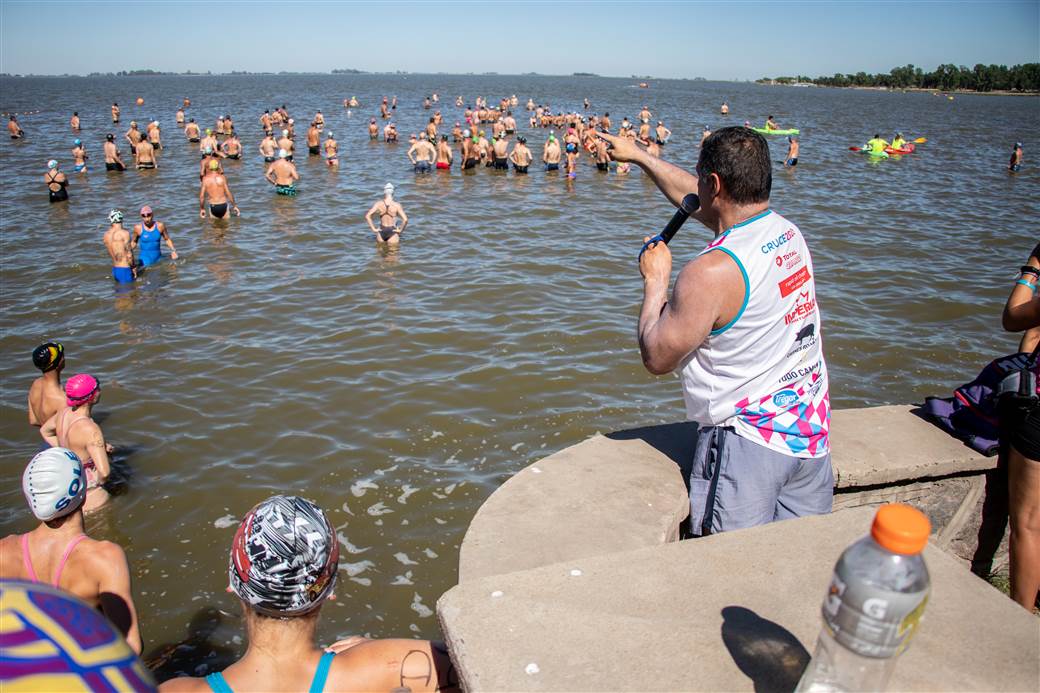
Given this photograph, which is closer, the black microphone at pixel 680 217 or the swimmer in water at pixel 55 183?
the black microphone at pixel 680 217

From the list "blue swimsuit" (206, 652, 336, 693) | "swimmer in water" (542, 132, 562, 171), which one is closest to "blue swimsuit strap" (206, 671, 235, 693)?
"blue swimsuit" (206, 652, 336, 693)

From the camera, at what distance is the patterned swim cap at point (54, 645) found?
2.99 feet

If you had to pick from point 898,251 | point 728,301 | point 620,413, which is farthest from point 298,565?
point 898,251

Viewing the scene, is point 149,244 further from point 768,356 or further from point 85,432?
point 768,356

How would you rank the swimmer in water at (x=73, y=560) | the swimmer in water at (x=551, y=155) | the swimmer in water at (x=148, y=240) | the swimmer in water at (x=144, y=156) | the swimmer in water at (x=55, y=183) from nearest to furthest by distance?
the swimmer in water at (x=73, y=560), the swimmer in water at (x=148, y=240), the swimmer in water at (x=55, y=183), the swimmer in water at (x=144, y=156), the swimmer in water at (x=551, y=155)

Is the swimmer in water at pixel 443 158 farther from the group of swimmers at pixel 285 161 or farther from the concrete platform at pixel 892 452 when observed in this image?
the concrete platform at pixel 892 452

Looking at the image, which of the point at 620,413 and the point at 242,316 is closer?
the point at 620,413

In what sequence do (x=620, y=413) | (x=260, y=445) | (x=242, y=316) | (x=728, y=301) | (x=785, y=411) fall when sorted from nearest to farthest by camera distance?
(x=728, y=301), (x=785, y=411), (x=260, y=445), (x=620, y=413), (x=242, y=316)

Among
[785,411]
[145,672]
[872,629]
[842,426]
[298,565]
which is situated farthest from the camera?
[842,426]

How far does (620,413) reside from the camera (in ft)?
25.2

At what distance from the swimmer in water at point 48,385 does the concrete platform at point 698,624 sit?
5.83 meters

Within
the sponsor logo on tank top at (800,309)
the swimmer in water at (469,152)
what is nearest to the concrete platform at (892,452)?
the sponsor logo on tank top at (800,309)

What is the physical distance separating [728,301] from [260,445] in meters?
5.79

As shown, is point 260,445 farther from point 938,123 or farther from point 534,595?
point 938,123
